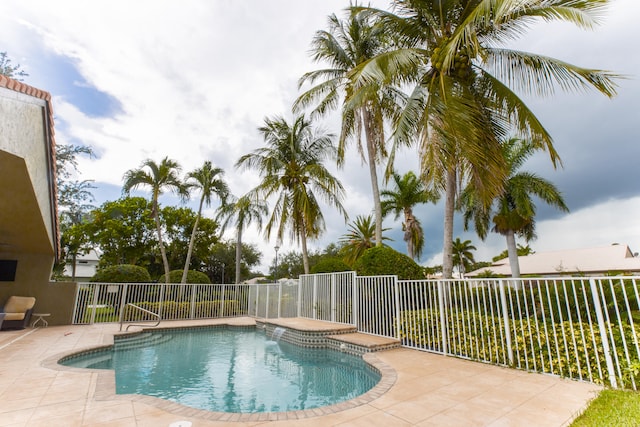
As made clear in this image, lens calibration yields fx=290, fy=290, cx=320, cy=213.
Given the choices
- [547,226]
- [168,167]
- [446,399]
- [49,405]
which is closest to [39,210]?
[49,405]

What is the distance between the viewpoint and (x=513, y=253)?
15789 millimetres

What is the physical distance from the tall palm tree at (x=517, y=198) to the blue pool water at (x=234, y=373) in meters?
10.7

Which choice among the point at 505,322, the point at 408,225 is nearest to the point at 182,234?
the point at 408,225

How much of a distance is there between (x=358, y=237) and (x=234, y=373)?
59.4 ft

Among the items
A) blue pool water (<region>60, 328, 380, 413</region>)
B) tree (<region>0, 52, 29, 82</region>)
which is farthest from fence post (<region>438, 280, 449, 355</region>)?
tree (<region>0, 52, 29, 82</region>)

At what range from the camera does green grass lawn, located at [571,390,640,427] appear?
9.19 feet

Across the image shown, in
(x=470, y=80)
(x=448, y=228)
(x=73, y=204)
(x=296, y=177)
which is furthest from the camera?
(x=73, y=204)

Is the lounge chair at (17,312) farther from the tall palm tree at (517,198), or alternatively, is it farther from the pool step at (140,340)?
the tall palm tree at (517,198)

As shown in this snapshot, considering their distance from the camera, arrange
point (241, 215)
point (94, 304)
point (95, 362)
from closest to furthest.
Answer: point (95, 362) → point (94, 304) → point (241, 215)

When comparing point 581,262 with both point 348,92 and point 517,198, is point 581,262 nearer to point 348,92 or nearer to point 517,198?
point 517,198

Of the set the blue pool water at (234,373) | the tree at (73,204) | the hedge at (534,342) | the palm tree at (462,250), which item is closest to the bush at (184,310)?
the blue pool water at (234,373)

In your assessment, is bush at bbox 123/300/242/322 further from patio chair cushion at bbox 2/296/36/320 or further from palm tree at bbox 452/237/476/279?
palm tree at bbox 452/237/476/279

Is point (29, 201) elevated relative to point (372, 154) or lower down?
lower down

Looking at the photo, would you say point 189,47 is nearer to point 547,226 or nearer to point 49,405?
point 49,405
